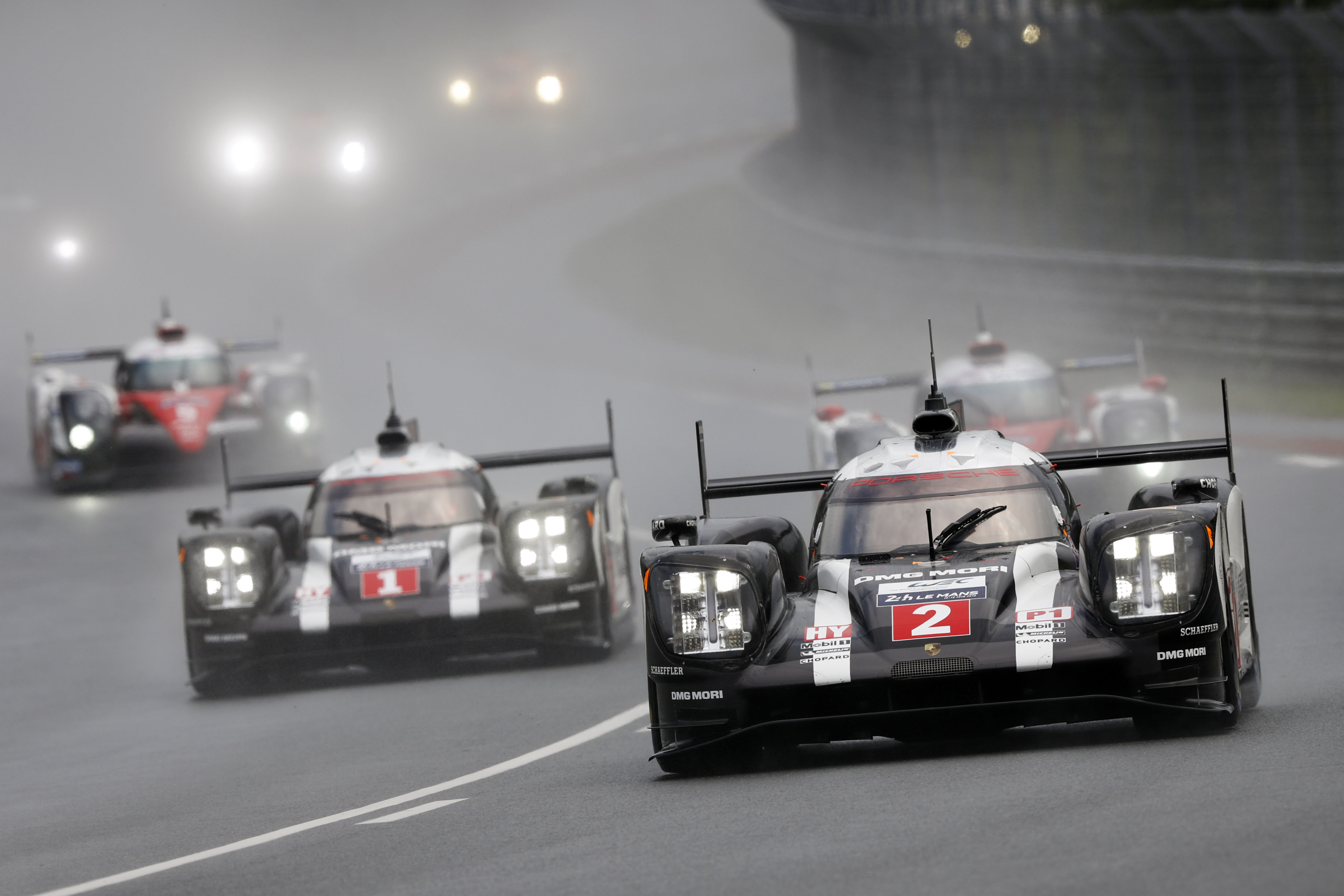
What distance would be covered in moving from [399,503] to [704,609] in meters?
6.06

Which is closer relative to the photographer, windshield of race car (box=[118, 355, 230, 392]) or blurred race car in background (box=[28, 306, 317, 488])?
blurred race car in background (box=[28, 306, 317, 488])

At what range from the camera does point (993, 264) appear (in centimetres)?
2966

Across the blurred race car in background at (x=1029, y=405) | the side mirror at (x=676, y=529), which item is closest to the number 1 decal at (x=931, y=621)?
the side mirror at (x=676, y=529)

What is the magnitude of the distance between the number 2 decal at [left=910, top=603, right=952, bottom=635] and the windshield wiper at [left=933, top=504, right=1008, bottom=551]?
0.76 metres

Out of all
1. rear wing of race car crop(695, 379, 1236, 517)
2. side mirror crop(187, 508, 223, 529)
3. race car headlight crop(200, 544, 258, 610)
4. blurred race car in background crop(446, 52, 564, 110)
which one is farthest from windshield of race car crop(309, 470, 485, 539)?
blurred race car in background crop(446, 52, 564, 110)

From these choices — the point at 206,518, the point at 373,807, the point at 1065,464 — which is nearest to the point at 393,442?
the point at 206,518

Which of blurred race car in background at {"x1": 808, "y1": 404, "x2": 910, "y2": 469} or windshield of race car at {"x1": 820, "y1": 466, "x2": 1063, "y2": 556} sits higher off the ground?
blurred race car in background at {"x1": 808, "y1": 404, "x2": 910, "y2": 469}

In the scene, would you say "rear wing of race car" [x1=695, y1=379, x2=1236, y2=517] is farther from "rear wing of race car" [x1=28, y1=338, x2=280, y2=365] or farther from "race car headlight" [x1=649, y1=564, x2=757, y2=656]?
"rear wing of race car" [x1=28, y1=338, x2=280, y2=365]

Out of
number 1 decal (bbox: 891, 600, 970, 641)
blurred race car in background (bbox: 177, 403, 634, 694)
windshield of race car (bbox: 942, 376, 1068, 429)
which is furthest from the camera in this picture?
windshield of race car (bbox: 942, 376, 1068, 429)

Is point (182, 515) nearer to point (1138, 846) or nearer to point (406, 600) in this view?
point (406, 600)

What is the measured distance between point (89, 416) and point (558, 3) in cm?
5211

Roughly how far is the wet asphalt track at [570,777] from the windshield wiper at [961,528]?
32.8 inches

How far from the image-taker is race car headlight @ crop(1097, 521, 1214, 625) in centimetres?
848

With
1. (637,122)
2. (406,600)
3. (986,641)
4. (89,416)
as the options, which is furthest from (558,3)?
(986,641)
